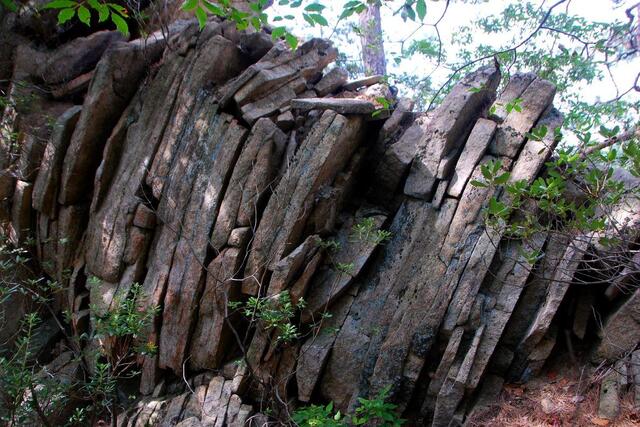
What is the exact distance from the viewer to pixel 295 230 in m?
9.62

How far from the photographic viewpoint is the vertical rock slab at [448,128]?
9883mm

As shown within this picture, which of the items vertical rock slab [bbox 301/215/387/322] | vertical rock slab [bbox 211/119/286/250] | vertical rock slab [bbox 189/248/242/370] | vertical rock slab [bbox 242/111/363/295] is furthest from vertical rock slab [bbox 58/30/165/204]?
vertical rock slab [bbox 301/215/387/322]

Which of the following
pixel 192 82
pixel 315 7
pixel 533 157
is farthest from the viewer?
pixel 192 82

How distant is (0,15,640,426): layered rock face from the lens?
→ 28.5 feet

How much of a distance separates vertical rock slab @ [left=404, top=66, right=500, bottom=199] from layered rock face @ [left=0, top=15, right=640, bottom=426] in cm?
5

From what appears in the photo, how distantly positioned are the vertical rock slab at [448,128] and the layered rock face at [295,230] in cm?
5

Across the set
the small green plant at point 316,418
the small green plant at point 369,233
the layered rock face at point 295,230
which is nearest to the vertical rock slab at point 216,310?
the layered rock face at point 295,230

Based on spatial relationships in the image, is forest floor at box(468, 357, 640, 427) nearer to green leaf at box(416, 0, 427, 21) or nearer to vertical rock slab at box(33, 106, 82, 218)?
green leaf at box(416, 0, 427, 21)

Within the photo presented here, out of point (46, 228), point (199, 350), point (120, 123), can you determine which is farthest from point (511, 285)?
point (46, 228)

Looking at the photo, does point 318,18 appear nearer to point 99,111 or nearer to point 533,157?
point 533,157

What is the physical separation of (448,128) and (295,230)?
3.67m

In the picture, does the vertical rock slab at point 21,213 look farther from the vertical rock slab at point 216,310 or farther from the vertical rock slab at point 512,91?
the vertical rock slab at point 512,91

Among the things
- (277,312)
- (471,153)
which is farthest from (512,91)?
(277,312)

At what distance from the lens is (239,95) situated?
426 inches
